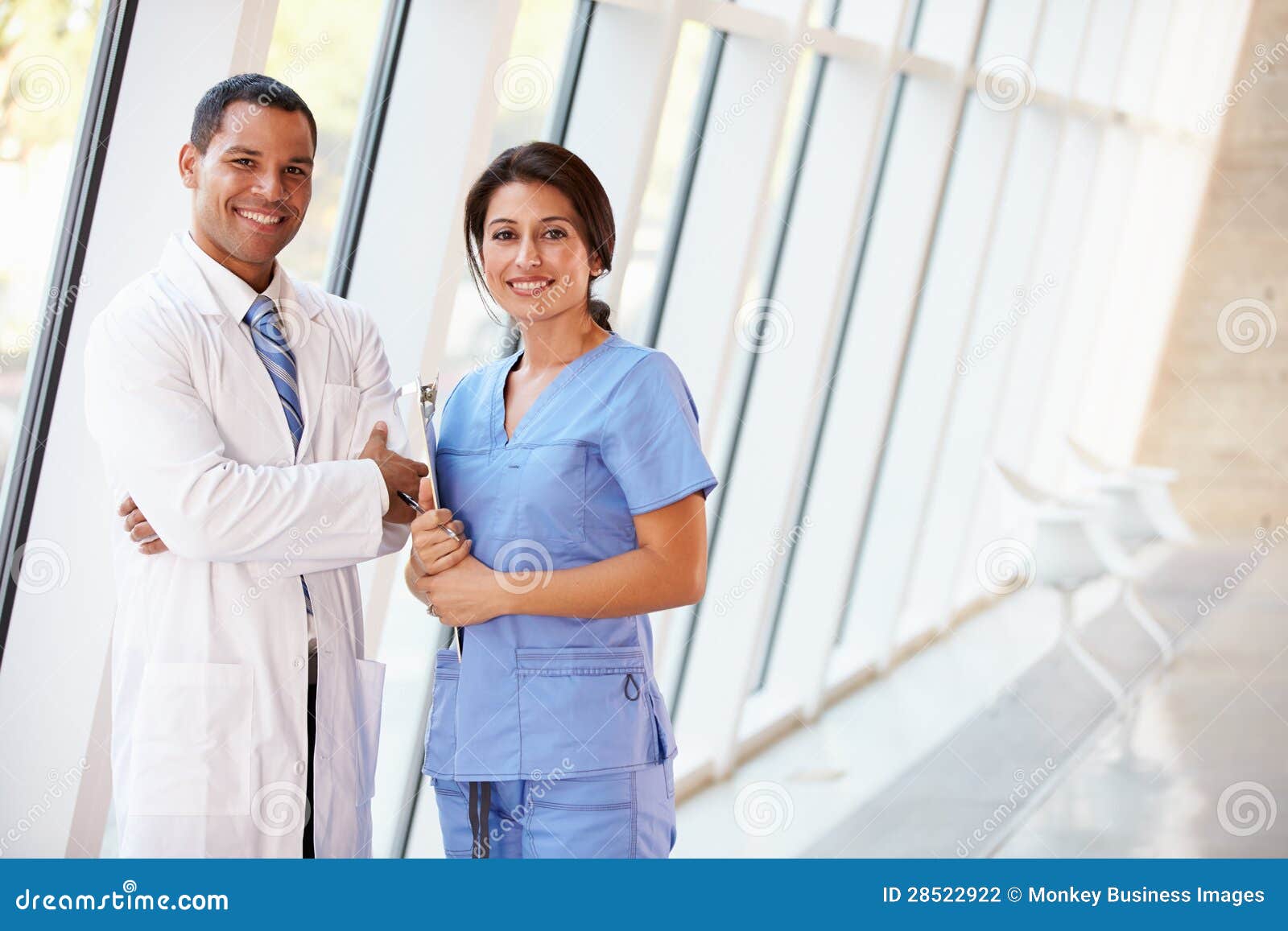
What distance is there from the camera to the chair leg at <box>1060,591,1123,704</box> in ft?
19.4

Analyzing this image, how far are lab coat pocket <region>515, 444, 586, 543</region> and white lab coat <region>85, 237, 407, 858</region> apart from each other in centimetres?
24

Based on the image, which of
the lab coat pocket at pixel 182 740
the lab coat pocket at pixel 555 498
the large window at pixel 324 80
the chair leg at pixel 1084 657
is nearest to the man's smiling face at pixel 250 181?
the lab coat pocket at pixel 555 498

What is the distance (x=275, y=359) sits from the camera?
204 centimetres

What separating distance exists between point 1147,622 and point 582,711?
6.33 m

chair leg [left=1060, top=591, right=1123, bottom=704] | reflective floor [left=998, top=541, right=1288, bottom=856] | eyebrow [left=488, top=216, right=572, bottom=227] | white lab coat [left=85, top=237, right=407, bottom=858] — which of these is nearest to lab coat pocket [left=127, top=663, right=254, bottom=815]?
white lab coat [left=85, top=237, right=407, bottom=858]

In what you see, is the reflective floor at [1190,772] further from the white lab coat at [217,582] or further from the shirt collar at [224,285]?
the shirt collar at [224,285]

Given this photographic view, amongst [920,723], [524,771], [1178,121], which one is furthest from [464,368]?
[1178,121]

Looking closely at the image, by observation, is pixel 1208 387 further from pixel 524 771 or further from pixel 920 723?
pixel 524 771

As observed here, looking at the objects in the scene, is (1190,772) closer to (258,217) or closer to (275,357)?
(275,357)

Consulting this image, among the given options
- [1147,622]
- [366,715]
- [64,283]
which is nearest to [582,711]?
[366,715]

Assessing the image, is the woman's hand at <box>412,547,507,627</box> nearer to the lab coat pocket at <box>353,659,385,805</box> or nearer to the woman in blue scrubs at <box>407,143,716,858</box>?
the woman in blue scrubs at <box>407,143,716,858</box>

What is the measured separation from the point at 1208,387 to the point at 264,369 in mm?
11038

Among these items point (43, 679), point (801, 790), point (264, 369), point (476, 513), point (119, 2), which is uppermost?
point (119, 2)
